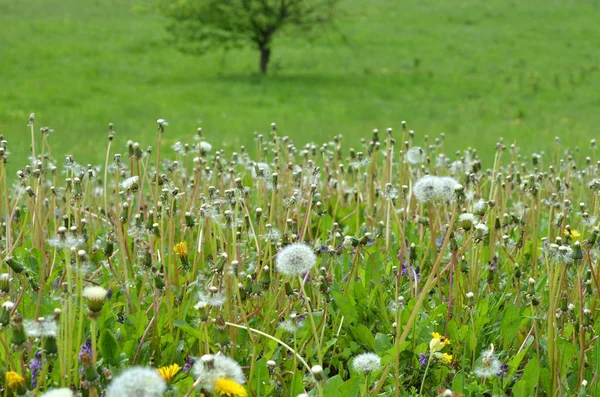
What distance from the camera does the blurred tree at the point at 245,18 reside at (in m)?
24.0

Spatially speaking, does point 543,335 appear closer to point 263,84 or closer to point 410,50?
point 263,84

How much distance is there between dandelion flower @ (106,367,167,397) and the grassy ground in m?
10.3

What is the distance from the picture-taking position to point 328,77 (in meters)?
23.7

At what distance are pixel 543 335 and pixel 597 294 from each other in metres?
0.42

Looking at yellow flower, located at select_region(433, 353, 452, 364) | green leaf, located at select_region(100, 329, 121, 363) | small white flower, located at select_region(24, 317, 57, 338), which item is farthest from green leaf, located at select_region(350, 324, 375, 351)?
small white flower, located at select_region(24, 317, 57, 338)

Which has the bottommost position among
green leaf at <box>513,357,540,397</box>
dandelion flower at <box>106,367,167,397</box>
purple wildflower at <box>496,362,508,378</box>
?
purple wildflower at <box>496,362,508,378</box>

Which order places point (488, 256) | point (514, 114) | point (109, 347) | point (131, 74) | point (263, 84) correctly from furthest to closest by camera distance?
point (131, 74), point (263, 84), point (514, 114), point (488, 256), point (109, 347)

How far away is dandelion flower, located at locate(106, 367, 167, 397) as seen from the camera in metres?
1.62

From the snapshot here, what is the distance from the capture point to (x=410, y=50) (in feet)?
90.6

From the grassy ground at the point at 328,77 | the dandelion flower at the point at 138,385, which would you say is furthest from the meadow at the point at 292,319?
the grassy ground at the point at 328,77

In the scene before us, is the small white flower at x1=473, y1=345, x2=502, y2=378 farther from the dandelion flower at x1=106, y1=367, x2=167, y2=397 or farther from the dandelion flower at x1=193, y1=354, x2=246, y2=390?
the dandelion flower at x1=106, y1=367, x2=167, y2=397

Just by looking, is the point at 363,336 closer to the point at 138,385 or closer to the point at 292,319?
the point at 292,319

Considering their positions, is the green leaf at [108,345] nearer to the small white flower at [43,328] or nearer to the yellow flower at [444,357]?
the small white flower at [43,328]

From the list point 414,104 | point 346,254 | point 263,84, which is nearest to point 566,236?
point 346,254
